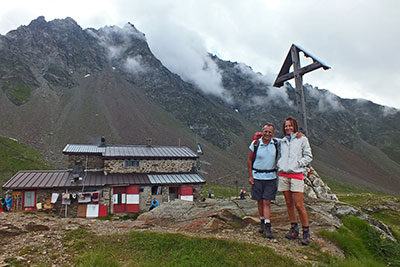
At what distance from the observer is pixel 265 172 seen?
19.6 feet

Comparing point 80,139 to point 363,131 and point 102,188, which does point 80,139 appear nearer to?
Result: point 102,188

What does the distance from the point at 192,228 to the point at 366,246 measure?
4771 mm

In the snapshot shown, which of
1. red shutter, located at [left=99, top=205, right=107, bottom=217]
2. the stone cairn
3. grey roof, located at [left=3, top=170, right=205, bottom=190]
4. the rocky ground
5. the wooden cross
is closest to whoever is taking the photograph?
the rocky ground

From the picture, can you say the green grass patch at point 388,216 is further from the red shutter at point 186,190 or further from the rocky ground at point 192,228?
the red shutter at point 186,190

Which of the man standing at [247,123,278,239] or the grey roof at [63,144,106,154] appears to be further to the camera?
the grey roof at [63,144,106,154]

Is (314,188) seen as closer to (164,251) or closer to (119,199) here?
(164,251)

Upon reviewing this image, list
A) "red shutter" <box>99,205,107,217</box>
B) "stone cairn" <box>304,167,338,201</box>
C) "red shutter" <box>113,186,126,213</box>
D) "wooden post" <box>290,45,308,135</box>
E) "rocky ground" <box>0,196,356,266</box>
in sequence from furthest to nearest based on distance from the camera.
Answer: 1. "red shutter" <box>113,186,126,213</box>
2. "red shutter" <box>99,205,107,217</box>
3. "stone cairn" <box>304,167,338,201</box>
4. "wooden post" <box>290,45,308,135</box>
5. "rocky ground" <box>0,196,356,266</box>

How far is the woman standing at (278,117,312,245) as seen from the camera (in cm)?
555

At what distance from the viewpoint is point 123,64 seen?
6127 inches

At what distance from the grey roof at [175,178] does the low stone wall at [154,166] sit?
0.87m

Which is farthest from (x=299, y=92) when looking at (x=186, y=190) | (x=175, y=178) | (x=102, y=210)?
(x=102, y=210)

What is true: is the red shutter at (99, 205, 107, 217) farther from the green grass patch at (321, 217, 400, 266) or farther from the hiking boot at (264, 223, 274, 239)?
the green grass patch at (321, 217, 400, 266)

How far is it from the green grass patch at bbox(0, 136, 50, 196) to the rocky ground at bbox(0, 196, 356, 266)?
42.6 metres

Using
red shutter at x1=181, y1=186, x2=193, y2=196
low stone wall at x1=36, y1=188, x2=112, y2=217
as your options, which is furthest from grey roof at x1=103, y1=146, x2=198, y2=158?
low stone wall at x1=36, y1=188, x2=112, y2=217
